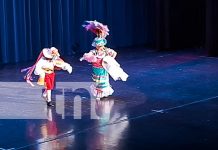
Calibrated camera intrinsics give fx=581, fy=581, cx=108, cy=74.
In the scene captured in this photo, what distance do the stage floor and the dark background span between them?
1342mm

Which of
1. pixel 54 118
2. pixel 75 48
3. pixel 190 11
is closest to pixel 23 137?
pixel 54 118

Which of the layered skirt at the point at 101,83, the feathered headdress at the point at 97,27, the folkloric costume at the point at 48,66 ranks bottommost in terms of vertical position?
the layered skirt at the point at 101,83

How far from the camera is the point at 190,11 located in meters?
12.0

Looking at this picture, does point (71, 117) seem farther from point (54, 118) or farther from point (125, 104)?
point (125, 104)

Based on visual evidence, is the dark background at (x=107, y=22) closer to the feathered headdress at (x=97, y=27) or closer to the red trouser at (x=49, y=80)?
the feathered headdress at (x=97, y=27)

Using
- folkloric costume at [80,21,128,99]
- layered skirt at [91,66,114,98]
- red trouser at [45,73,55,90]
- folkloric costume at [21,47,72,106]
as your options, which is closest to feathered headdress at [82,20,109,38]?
folkloric costume at [80,21,128,99]

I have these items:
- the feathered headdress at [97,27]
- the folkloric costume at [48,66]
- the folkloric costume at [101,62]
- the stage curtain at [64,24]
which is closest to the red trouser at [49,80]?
the folkloric costume at [48,66]

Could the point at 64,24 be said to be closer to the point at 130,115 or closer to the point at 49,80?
the point at 49,80

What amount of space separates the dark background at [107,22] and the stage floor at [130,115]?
1.34m

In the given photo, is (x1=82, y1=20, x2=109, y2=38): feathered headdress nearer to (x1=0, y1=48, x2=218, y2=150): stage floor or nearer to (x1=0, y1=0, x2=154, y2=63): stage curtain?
(x1=0, y1=48, x2=218, y2=150): stage floor

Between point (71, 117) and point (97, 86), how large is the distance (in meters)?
1.00

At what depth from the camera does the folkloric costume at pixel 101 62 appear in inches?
271

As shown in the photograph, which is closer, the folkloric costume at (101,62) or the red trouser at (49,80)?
the red trouser at (49,80)

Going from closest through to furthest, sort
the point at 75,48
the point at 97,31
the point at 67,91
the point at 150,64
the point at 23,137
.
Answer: the point at 23,137
the point at 97,31
the point at 67,91
the point at 150,64
the point at 75,48
